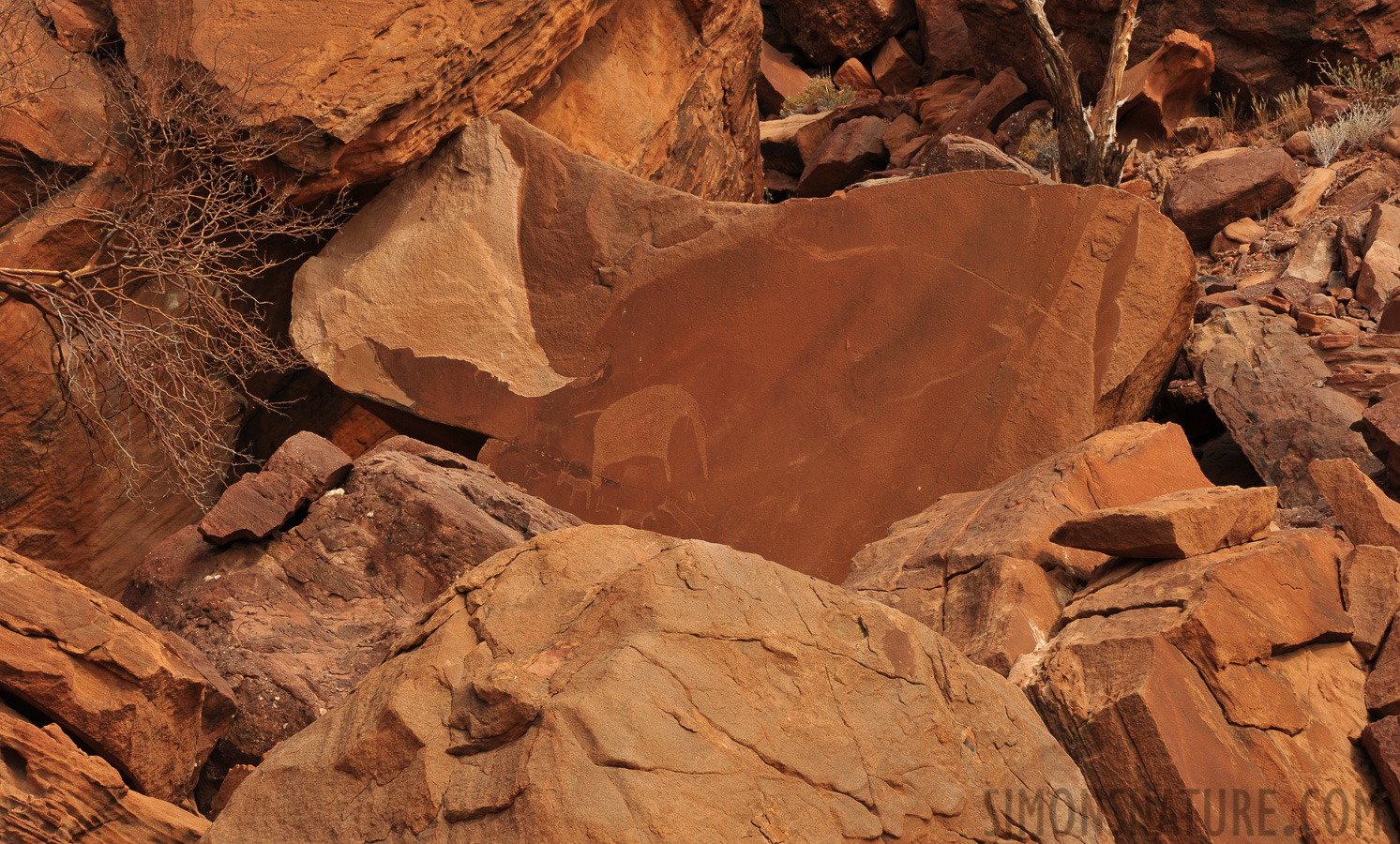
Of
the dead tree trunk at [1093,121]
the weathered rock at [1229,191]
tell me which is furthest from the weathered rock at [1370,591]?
the dead tree trunk at [1093,121]

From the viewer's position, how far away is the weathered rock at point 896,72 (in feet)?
39.8

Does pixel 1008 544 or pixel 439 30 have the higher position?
pixel 439 30

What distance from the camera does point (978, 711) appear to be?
2.44 metres

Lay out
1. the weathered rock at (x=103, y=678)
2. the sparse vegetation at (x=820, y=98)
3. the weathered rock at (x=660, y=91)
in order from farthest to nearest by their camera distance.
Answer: the sparse vegetation at (x=820, y=98) → the weathered rock at (x=660, y=91) → the weathered rock at (x=103, y=678)

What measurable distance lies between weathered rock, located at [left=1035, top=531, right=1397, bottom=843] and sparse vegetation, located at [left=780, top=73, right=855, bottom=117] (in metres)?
9.47

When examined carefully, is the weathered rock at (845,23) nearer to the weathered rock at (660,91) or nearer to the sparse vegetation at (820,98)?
the sparse vegetation at (820,98)

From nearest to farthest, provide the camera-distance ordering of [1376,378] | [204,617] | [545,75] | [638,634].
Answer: [638,634]
[204,617]
[1376,378]
[545,75]

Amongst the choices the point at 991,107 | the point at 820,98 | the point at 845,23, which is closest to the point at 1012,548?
the point at 991,107

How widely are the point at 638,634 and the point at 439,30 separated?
4.16 metres

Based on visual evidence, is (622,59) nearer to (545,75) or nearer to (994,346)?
(545,75)

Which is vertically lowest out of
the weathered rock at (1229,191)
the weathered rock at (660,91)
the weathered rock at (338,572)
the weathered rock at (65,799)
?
the weathered rock at (1229,191)

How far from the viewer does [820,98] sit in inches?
469

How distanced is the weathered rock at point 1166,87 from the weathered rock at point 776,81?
14.7 feet

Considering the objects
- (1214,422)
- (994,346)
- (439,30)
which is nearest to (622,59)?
(439,30)
